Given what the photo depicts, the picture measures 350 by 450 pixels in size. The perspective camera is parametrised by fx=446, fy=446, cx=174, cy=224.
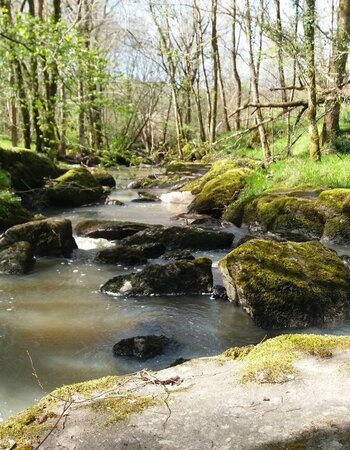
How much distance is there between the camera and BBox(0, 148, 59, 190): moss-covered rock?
15.3 m

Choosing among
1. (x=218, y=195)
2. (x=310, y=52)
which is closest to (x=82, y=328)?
(x=218, y=195)

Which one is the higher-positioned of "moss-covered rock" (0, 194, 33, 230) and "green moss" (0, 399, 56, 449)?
"moss-covered rock" (0, 194, 33, 230)

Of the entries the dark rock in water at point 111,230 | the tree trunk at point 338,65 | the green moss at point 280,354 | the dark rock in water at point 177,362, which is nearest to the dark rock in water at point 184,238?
the dark rock in water at point 111,230

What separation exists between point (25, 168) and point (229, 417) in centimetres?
1496

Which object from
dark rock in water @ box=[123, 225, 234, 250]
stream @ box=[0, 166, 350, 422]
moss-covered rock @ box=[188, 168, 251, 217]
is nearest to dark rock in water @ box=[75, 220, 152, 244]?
dark rock in water @ box=[123, 225, 234, 250]

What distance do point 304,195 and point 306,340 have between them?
848 cm

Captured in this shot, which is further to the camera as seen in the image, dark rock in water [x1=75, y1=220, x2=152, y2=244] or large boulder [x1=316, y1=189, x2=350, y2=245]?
dark rock in water [x1=75, y1=220, x2=152, y2=244]

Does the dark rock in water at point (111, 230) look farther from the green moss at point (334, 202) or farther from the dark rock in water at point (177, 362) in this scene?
the dark rock in water at point (177, 362)

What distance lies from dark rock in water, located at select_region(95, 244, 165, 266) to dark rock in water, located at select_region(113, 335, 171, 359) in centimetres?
356

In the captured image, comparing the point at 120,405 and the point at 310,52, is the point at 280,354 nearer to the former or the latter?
the point at 120,405

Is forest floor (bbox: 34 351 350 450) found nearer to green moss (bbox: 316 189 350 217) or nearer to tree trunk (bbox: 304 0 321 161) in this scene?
green moss (bbox: 316 189 350 217)

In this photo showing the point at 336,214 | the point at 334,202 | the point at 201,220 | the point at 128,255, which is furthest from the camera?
the point at 201,220

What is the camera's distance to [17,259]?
8141 millimetres

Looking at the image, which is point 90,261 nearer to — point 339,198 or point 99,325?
point 99,325
